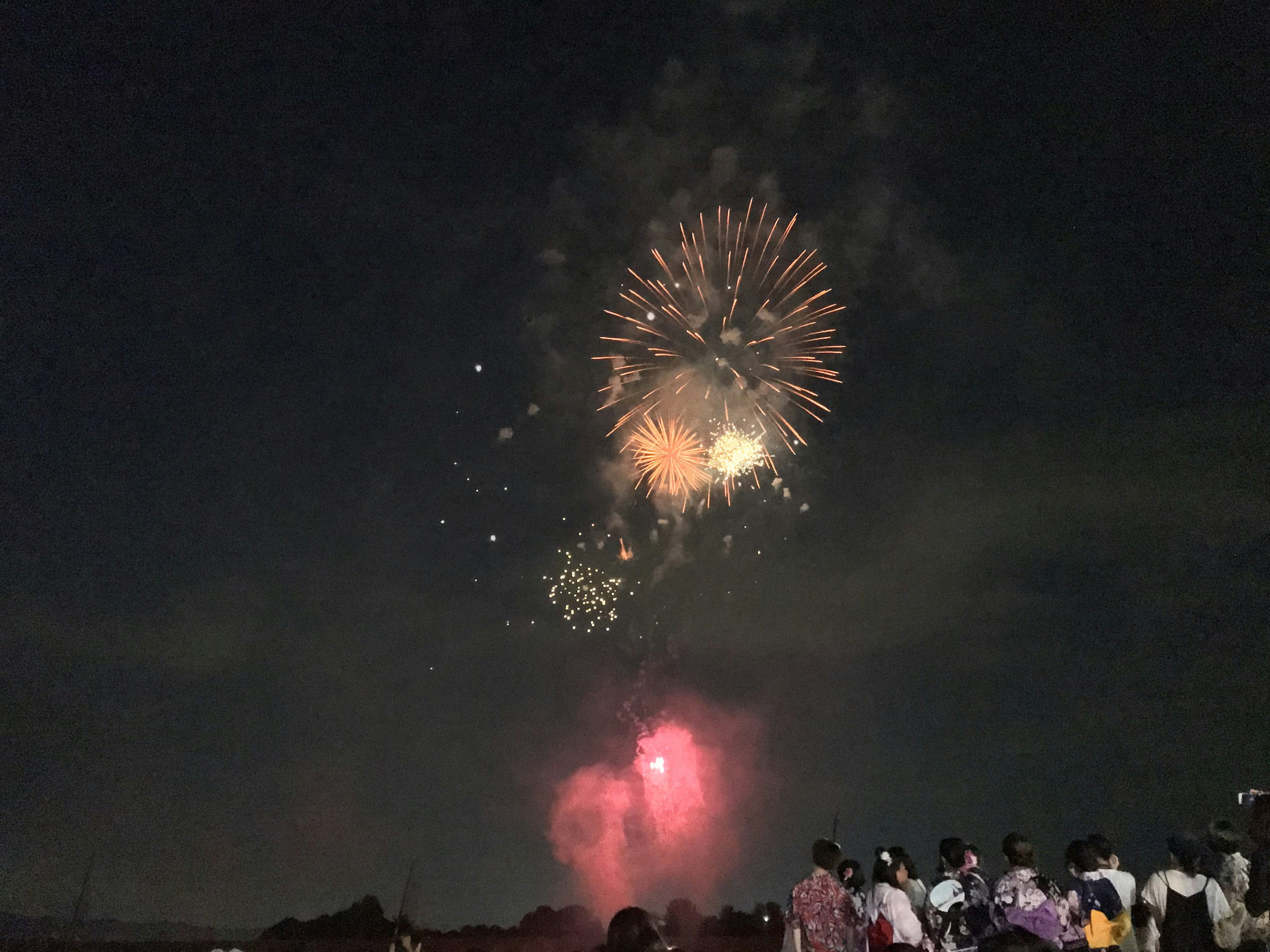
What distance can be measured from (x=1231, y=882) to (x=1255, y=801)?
0.69 m

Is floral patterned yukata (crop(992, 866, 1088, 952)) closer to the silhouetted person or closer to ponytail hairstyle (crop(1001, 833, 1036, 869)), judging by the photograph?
ponytail hairstyle (crop(1001, 833, 1036, 869))

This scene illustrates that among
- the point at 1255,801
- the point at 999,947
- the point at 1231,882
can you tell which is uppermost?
the point at 1255,801

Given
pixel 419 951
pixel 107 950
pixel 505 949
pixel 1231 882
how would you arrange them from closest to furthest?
pixel 1231 882, pixel 419 951, pixel 505 949, pixel 107 950

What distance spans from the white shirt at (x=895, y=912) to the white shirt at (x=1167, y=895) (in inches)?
75.2

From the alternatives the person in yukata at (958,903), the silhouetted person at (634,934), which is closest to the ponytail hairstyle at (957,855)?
the person in yukata at (958,903)

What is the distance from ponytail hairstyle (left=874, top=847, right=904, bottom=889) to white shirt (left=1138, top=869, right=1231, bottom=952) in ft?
6.43

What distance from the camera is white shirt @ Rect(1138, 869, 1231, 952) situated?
6.30 metres

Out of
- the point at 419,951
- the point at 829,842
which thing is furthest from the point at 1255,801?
the point at 419,951

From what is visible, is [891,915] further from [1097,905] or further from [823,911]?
[1097,905]

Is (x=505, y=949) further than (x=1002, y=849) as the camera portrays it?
Yes

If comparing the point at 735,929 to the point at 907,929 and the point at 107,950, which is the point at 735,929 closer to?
the point at 107,950

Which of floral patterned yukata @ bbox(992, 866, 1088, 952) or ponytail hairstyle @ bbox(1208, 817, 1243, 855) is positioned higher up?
ponytail hairstyle @ bbox(1208, 817, 1243, 855)

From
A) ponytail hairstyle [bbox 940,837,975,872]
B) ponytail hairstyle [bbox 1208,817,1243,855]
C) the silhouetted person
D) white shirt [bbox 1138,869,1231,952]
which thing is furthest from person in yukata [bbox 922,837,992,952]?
the silhouetted person

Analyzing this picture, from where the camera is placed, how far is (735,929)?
128ft
